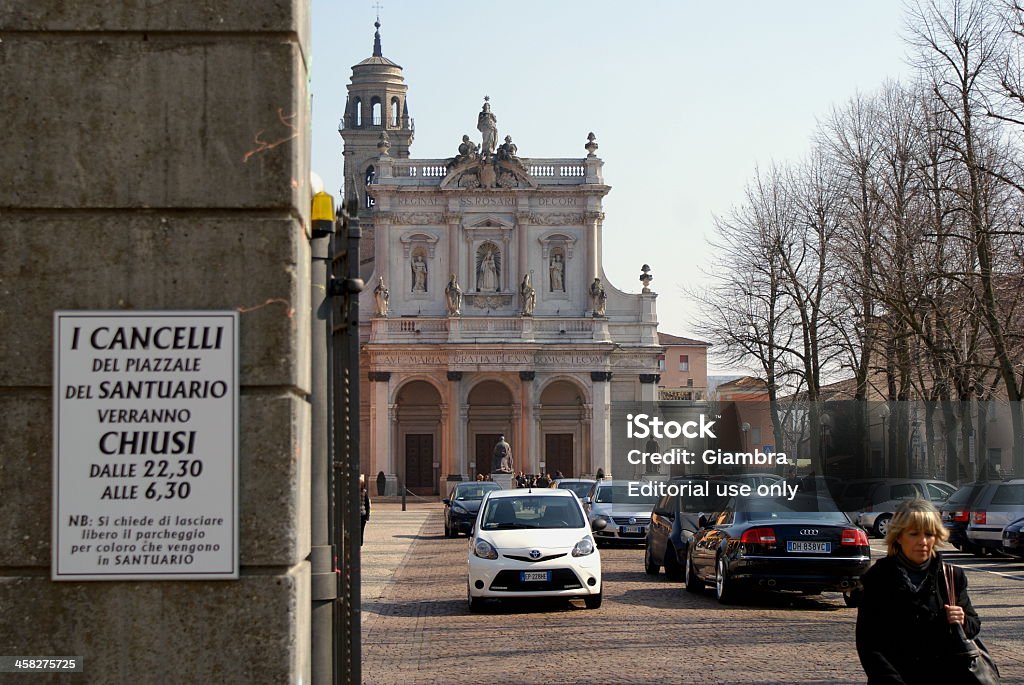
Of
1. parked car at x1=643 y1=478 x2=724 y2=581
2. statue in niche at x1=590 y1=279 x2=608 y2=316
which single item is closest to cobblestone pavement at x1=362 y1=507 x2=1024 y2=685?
parked car at x1=643 y1=478 x2=724 y2=581

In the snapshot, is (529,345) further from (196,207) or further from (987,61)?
(196,207)

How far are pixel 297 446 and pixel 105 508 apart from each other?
2.29ft

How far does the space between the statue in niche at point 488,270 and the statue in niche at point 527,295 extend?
4.73 feet

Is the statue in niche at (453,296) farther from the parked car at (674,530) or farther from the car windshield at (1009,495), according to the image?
the parked car at (674,530)

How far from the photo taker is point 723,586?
18344mm

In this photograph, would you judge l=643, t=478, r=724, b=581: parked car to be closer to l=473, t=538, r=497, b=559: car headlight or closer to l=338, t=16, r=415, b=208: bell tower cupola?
l=473, t=538, r=497, b=559: car headlight

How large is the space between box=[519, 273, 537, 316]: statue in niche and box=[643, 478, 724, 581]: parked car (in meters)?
51.1

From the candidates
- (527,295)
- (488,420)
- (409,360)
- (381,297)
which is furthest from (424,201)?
(488,420)

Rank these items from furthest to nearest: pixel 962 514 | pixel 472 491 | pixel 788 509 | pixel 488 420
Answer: pixel 488 420
pixel 472 491
pixel 962 514
pixel 788 509

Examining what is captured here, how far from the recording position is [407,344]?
247 feet

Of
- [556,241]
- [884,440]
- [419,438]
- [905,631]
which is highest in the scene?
[556,241]

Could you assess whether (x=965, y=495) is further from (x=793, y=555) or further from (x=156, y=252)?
(x=156, y=252)

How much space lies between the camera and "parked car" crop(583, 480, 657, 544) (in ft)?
104

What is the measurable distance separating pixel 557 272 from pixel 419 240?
7.25m
